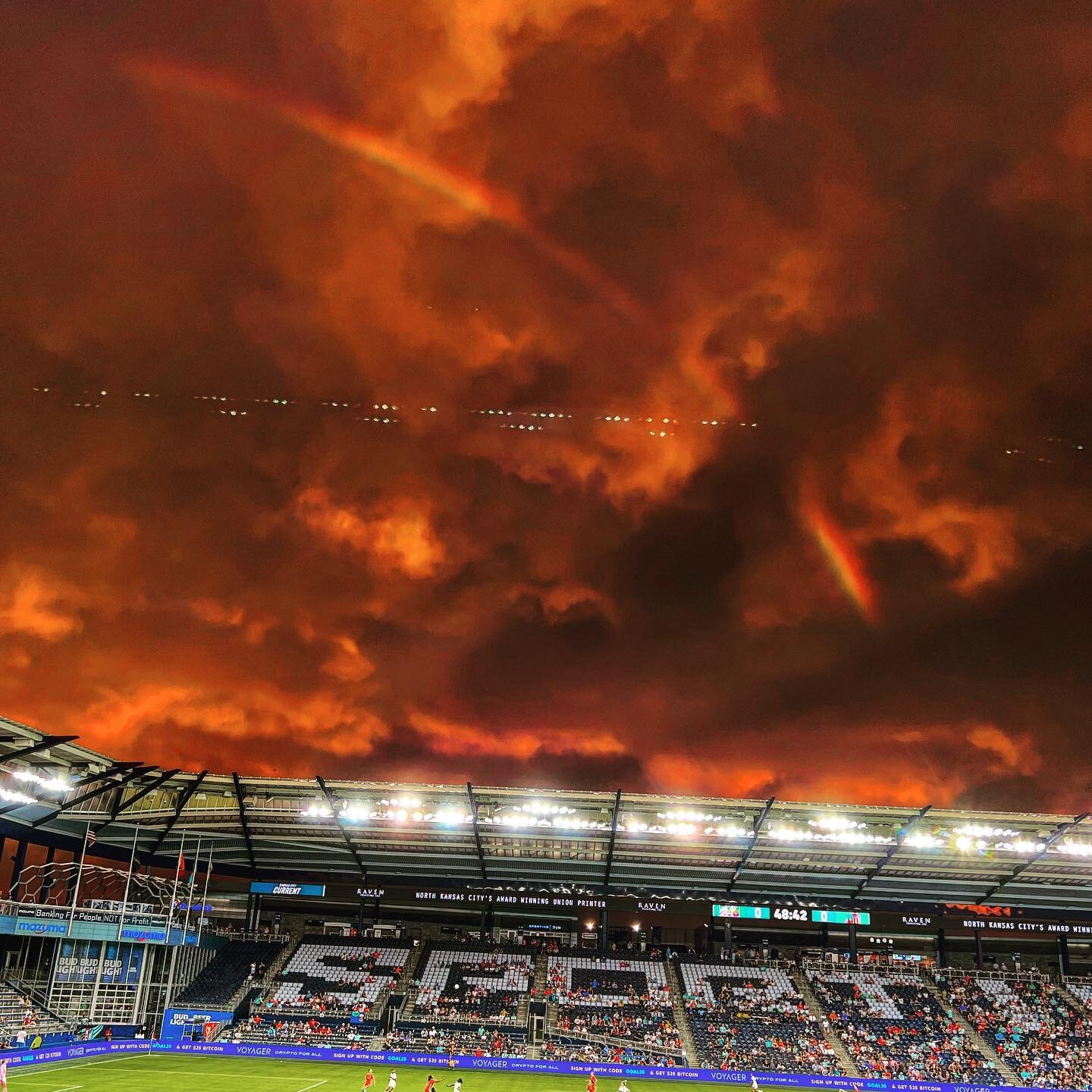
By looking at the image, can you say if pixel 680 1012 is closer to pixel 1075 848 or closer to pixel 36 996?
pixel 1075 848

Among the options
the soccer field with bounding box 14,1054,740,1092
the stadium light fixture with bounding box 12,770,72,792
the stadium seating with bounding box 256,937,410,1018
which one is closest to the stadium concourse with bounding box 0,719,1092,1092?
the stadium seating with bounding box 256,937,410,1018

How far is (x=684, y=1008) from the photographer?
65.1 m

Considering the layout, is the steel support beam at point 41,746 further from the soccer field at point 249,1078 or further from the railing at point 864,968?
the railing at point 864,968

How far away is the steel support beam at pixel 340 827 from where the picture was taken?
2299 inches

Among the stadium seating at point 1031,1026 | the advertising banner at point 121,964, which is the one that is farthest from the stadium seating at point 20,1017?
the stadium seating at point 1031,1026

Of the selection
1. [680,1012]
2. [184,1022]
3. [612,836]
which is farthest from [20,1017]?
[680,1012]

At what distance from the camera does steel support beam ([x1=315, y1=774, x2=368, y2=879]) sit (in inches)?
2299

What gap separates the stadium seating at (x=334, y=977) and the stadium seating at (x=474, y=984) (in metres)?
3.14

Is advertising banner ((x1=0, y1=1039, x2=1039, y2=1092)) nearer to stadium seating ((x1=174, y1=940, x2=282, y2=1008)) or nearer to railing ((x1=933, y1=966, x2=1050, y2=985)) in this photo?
stadium seating ((x1=174, y1=940, x2=282, y2=1008))

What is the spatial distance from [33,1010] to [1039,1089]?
212 feet

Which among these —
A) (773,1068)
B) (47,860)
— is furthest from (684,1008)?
(47,860)

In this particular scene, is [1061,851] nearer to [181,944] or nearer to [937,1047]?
A: [937,1047]

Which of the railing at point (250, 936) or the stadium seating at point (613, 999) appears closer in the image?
the stadium seating at point (613, 999)

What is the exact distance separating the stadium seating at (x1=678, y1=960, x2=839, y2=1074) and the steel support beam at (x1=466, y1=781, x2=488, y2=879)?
61.7 feet
